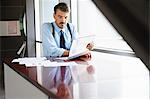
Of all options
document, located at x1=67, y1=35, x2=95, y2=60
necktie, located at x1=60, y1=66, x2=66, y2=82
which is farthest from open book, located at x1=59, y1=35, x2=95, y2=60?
necktie, located at x1=60, y1=66, x2=66, y2=82

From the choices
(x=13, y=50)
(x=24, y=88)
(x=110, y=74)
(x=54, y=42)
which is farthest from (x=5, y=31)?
(x=110, y=74)

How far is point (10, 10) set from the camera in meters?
4.21

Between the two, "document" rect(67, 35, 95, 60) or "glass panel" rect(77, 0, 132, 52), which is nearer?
"document" rect(67, 35, 95, 60)

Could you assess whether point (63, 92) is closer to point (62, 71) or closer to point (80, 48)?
point (62, 71)

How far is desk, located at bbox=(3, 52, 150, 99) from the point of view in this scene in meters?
1.10

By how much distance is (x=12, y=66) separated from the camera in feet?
6.24

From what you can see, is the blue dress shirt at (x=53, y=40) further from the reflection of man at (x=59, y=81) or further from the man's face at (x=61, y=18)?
the reflection of man at (x=59, y=81)

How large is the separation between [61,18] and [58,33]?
0.51ft

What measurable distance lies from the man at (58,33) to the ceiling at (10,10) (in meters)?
1.84

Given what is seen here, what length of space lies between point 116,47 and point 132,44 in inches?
113

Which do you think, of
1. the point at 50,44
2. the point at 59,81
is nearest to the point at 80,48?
the point at 50,44

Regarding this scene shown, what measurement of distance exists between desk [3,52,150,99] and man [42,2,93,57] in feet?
2.12

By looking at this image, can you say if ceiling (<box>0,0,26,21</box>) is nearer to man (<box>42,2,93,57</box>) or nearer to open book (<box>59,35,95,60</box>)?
man (<box>42,2,93,57</box>)

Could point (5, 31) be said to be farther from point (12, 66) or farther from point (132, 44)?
point (132, 44)
